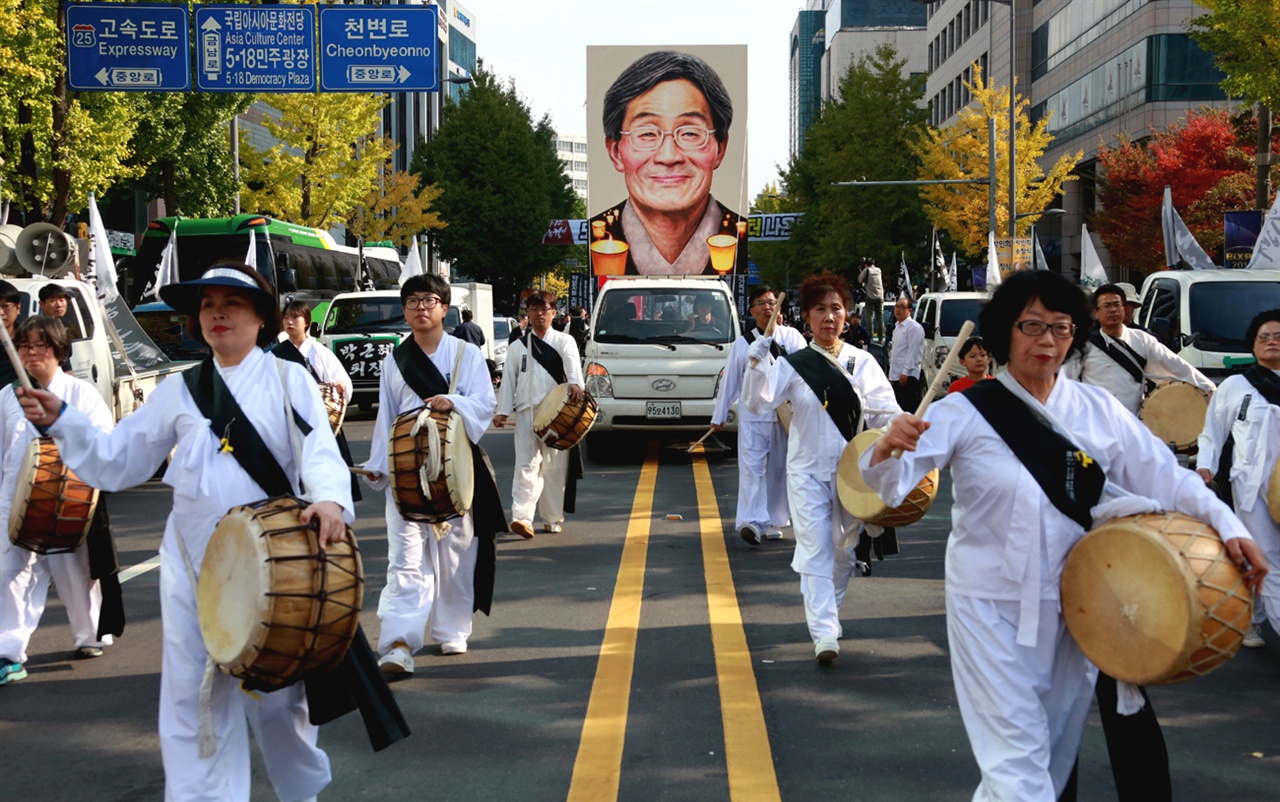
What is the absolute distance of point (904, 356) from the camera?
62.4ft

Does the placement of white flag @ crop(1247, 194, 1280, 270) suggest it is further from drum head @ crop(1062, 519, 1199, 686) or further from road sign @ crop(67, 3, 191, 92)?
road sign @ crop(67, 3, 191, 92)

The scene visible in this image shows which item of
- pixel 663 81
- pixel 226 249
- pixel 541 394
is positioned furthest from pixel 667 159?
pixel 226 249

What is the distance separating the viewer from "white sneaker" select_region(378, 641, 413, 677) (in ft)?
19.9

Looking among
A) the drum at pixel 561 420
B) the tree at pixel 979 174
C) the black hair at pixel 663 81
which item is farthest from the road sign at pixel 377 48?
the tree at pixel 979 174

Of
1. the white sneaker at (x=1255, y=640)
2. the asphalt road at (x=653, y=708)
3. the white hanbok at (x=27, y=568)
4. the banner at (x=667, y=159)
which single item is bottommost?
the white sneaker at (x=1255, y=640)

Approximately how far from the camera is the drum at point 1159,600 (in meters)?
3.34

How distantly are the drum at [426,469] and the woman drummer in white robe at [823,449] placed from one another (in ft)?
5.38

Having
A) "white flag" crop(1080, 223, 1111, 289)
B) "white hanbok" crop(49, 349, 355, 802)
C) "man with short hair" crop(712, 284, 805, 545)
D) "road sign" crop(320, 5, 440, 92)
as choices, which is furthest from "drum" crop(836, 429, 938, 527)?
"road sign" crop(320, 5, 440, 92)

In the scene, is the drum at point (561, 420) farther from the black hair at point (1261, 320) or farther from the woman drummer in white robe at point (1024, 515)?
the woman drummer in white robe at point (1024, 515)

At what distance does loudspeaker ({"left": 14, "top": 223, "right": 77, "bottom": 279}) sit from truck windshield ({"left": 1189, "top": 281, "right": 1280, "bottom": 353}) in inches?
440

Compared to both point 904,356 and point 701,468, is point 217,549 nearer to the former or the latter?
point 701,468

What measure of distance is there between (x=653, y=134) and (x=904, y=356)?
4.66 m

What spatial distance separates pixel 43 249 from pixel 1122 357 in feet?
34.7

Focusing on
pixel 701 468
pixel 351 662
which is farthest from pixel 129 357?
pixel 351 662
